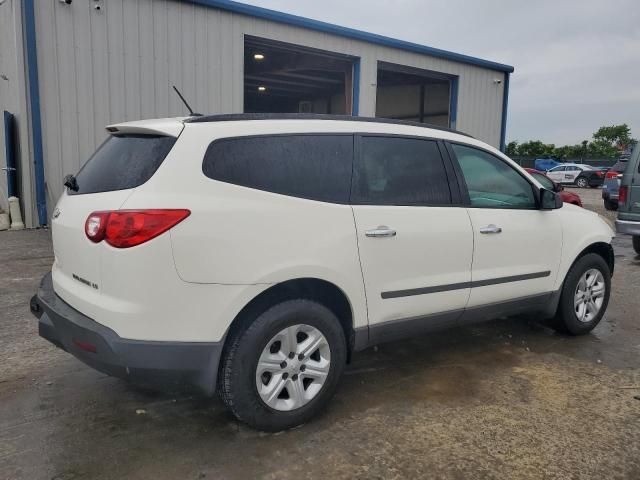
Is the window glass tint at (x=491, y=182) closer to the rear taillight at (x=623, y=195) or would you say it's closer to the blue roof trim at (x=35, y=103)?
the rear taillight at (x=623, y=195)

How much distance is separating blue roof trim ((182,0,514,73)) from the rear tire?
28.8 feet

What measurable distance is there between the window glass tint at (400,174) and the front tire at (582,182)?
2854 centimetres

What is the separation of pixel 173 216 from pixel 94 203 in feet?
1.67

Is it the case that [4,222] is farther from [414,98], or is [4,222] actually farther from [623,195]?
[414,98]

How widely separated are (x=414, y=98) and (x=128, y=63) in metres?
11.6

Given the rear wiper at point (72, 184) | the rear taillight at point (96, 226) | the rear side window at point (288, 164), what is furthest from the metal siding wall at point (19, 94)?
the rear side window at point (288, 164)

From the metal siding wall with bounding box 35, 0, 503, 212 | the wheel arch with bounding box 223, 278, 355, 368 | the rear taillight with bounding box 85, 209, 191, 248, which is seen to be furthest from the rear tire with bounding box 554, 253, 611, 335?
the metal siding wall with bounding box 35, 0, 503, 212

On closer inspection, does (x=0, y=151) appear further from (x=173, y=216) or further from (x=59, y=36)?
(x=173, y=216)

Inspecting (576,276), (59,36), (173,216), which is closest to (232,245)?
(173,216)

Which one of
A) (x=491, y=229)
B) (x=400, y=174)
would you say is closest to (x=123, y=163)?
(x=400, y=174)

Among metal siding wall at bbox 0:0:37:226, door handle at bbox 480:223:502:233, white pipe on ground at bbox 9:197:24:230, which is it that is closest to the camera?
door handle at bbox 480:223:502:233

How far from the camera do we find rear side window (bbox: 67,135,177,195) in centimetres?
266

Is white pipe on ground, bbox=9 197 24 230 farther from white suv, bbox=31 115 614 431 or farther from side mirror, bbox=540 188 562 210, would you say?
side mirror, bbox=540 188 562 210

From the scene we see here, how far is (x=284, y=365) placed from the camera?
285cm
